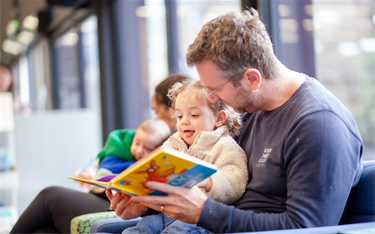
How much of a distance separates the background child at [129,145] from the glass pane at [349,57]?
102 cm

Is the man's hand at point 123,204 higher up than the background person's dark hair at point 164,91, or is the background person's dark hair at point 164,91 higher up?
the background person's dark hair at point 164,91

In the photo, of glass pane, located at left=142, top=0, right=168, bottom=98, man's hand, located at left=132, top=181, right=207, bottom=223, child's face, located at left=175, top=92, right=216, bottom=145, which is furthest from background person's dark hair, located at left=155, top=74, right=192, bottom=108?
glass pane, located at left=142, top=0, right=168, bottom=98

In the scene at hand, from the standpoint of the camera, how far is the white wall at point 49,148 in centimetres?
367

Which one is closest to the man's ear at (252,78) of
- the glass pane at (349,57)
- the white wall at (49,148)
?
the glass pane at (349,57)

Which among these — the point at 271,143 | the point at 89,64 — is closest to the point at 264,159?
the point at 271,143

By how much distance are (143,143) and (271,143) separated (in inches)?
40.0

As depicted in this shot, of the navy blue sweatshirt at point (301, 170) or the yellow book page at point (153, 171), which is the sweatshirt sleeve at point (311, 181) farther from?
the yellow book page at point (153, 171)

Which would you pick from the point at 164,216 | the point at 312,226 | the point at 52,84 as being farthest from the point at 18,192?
the point at 52,84

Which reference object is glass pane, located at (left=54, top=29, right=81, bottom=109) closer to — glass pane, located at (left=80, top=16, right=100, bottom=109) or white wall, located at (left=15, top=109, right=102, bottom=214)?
glass pane, located at (left=80, top=16, right=100, bottom=109)

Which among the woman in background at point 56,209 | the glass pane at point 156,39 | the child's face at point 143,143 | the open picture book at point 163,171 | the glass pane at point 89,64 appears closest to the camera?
the open picture book at point 163,171

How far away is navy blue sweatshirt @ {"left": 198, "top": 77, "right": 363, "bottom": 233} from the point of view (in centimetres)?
105

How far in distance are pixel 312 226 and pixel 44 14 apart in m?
5.15

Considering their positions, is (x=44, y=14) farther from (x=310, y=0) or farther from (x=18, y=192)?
(x=310, y=0)

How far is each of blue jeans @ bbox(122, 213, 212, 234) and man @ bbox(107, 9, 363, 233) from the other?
0.07 metres
